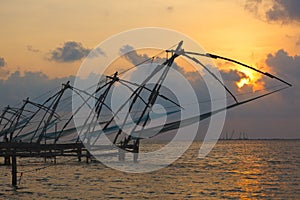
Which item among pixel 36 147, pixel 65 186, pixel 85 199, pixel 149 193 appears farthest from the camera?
pixel 36 147

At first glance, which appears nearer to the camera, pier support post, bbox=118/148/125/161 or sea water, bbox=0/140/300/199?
sea water, bbox=0/140/300/199

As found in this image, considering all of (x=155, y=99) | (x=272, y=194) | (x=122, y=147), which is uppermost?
(x=155, y=99)

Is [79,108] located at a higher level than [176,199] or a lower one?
higher

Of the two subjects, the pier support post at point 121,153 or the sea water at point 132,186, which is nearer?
the sea water at point 132,186

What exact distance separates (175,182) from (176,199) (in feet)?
28.8

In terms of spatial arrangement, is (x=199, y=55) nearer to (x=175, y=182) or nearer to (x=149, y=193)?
(x=149, y=193)

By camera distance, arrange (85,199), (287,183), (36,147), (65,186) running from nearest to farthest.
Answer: (85,199), (65,186), (36,147), (287,183)

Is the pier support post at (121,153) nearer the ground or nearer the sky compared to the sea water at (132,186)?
nearer the sky

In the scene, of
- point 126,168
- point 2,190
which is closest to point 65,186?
point 2,190

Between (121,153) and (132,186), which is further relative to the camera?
(121,153)

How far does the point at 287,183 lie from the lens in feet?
127

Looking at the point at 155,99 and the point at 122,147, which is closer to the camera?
the point at 155,99

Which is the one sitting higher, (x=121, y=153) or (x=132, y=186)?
(x=121, y=153)

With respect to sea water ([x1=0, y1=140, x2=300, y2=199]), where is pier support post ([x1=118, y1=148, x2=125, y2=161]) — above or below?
above
